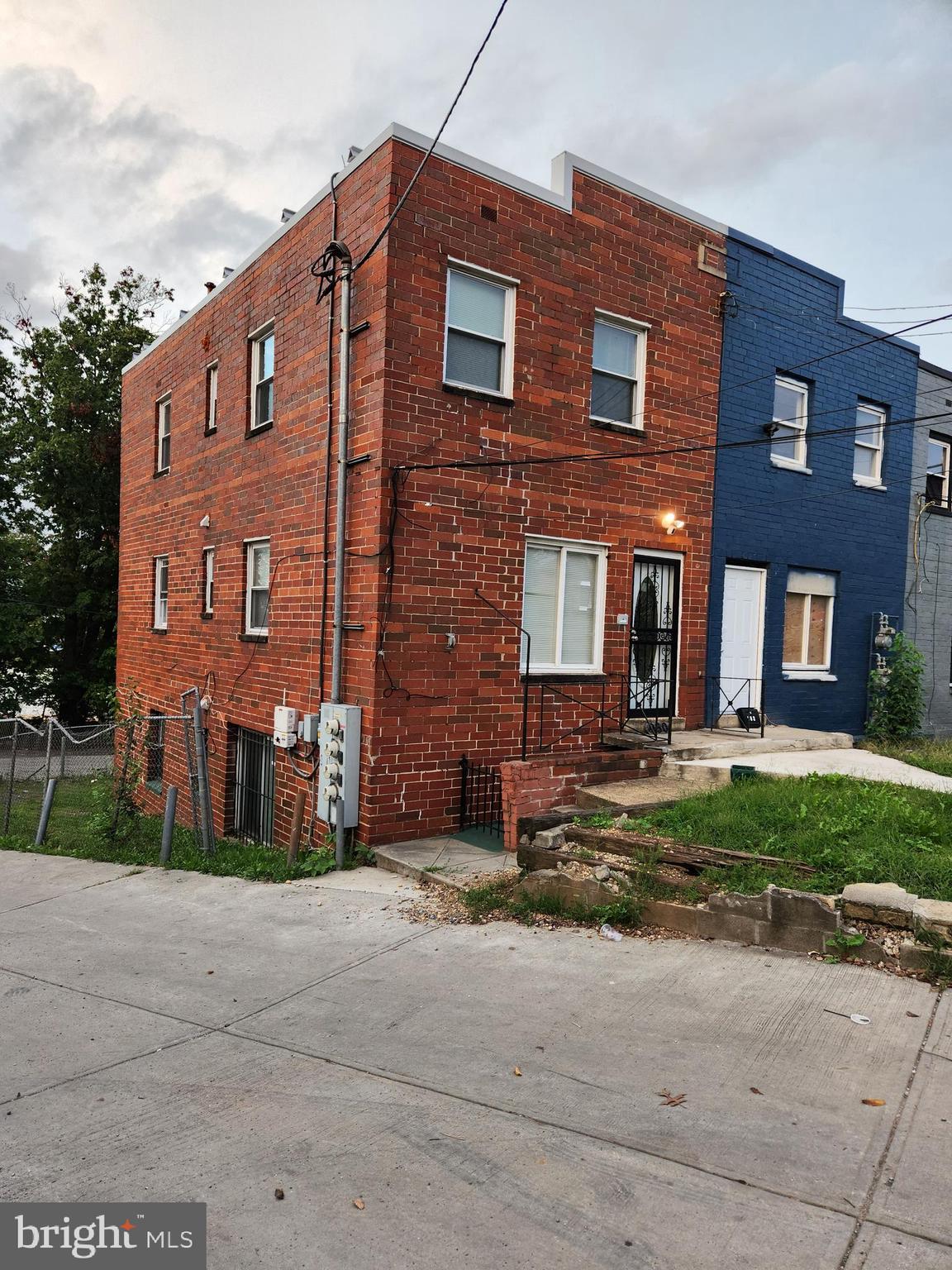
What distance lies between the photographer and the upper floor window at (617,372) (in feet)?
33.4

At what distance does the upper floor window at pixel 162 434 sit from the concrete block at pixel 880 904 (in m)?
13.3

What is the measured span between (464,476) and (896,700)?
28.7 feet

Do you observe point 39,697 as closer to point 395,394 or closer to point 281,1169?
point 395,394

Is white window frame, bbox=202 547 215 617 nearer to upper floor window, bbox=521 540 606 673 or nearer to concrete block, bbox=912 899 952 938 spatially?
upper floor window, bbox=521 540 606 673

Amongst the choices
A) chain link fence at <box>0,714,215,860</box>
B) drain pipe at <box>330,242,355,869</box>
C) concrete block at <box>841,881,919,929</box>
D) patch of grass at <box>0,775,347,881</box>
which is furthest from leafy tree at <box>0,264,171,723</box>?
concrete block at <box>841,881,919,929</box>

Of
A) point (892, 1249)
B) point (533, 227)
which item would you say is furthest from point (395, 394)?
point (892, 1249)

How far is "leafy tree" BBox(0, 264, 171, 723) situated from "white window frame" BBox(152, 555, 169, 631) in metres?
10.6

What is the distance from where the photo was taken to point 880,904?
5.19 m

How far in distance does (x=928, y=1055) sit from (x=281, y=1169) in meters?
3.06

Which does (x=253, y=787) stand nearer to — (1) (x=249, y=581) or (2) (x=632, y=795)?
(1) (x=249, y=581)

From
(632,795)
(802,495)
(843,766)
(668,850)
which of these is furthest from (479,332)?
(843,766)

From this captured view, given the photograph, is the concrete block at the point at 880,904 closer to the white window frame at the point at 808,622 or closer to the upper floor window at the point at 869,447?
the white window frame at the point at 808,622

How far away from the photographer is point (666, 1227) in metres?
2.88

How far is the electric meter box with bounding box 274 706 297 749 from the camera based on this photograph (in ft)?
31.4
